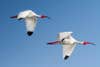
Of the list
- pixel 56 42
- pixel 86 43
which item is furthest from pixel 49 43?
pixel 86 43

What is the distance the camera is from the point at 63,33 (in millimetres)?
49688

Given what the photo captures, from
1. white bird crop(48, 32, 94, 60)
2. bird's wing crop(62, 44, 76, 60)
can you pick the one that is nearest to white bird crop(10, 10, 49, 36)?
white bird crop(48, 32, 94, 60)

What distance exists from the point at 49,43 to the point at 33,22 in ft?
7.78

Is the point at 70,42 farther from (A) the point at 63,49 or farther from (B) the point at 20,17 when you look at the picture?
(B) the point at 20,17

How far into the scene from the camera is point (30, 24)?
47.7 meters

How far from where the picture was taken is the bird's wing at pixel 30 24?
4675 cm

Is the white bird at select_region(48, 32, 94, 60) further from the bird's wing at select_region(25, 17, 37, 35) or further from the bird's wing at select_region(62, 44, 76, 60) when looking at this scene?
the bird's wing at select_region(25, 17, 37, 35)

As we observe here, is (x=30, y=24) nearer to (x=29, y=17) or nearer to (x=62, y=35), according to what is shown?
(x=29, y=17)

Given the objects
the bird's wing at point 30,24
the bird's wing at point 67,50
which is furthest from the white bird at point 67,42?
the bird's wing at point 30,24

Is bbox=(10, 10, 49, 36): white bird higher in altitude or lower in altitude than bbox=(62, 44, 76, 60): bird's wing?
higher

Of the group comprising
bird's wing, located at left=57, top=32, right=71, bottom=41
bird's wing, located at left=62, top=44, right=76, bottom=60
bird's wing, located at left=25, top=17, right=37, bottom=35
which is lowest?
bird's wing, located at left=62, top=44, right=76, bottom=60

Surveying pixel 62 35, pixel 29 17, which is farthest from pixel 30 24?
pixel 62 35

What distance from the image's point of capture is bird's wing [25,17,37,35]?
153 feet

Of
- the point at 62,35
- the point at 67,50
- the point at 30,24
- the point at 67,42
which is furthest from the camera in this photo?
the point at 62,35
